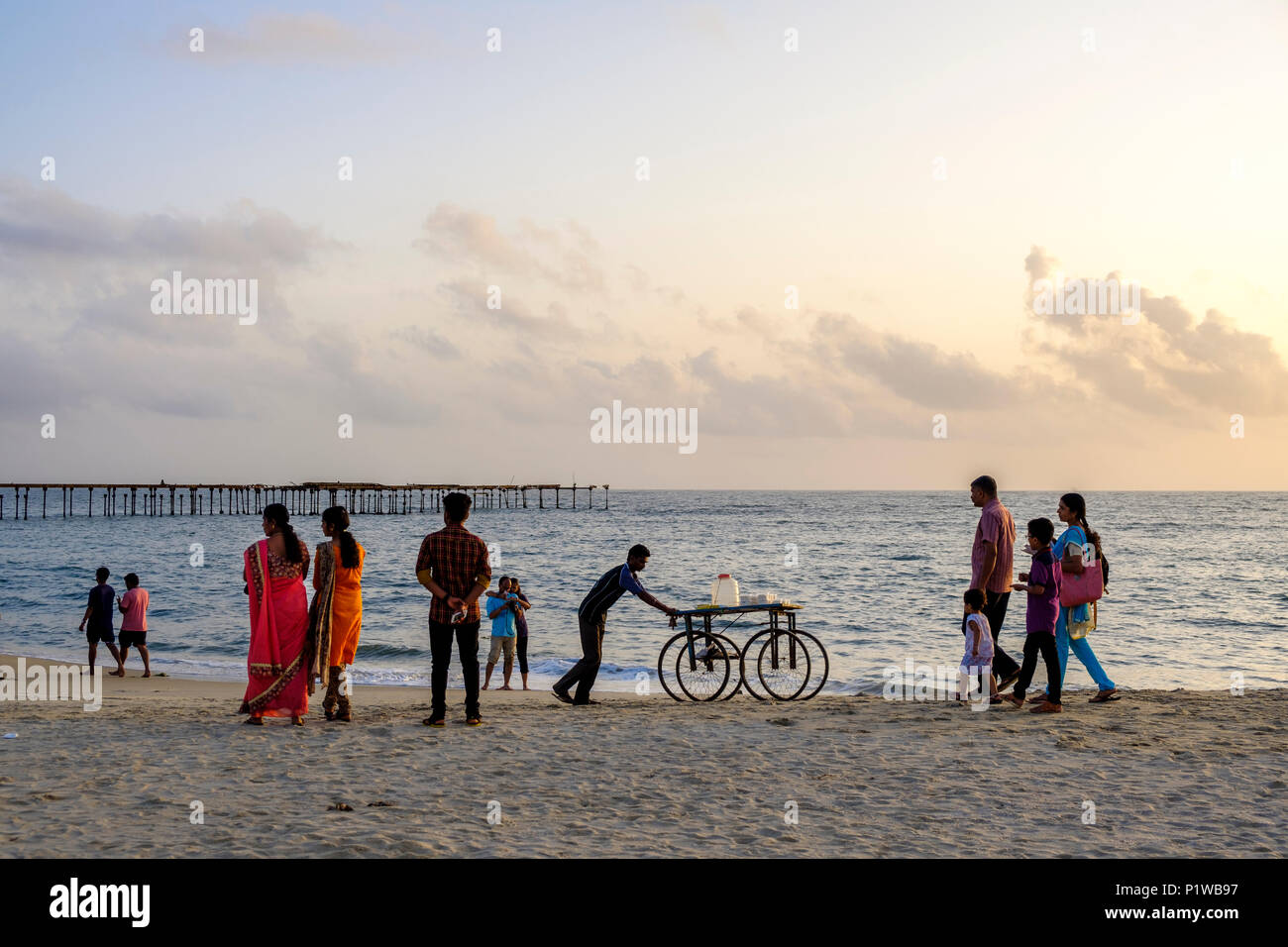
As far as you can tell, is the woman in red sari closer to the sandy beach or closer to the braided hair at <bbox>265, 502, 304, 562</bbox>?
the braided hair at <bbox>265, 502, 304, 562</bbox>

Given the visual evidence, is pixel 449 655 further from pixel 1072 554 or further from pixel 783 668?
pixel 1072 554

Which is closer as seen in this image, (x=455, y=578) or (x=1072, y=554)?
(x=455, y=578)

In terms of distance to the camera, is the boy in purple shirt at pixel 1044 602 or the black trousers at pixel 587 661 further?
the black trousers at pixel 587 661

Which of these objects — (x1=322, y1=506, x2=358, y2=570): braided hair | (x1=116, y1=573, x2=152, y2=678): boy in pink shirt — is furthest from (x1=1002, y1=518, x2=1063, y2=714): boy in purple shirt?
(x1=116, y1=573, x2=152, y2=678): boy in pink shirt

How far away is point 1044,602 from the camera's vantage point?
348 inches

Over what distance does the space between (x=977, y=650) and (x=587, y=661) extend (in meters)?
3.84

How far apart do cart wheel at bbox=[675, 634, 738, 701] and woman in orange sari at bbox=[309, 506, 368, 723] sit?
11.7ft

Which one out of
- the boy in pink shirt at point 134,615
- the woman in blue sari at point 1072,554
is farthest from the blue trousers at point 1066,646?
the boy in pink shirt at point 134,615

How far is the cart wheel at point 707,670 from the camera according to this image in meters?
10.4

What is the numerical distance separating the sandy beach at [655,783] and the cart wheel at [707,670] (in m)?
0.72

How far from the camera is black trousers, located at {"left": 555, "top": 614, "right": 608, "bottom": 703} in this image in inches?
380

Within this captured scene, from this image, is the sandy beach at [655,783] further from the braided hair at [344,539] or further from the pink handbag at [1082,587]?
the braided hair at [344,539]

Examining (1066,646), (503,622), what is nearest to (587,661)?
(503,622)
